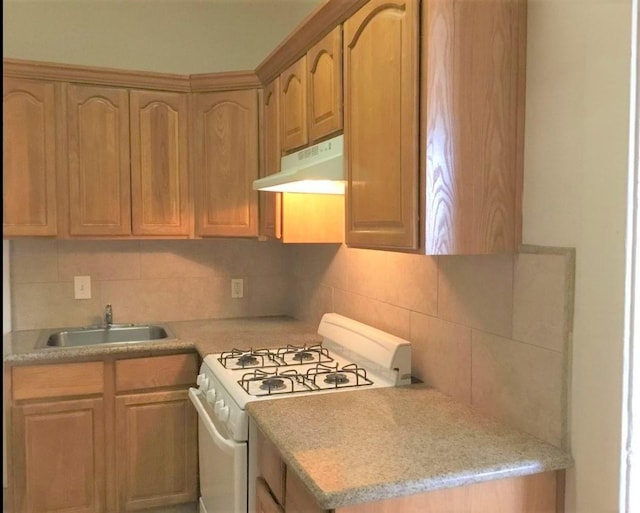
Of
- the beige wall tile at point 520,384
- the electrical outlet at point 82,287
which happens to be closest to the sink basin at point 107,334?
the electrical outlet at point 82,287

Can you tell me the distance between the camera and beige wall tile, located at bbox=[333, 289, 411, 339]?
2.13 metres

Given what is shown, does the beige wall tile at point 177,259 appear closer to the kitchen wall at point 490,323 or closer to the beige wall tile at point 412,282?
the kitchen wall at point 490,323

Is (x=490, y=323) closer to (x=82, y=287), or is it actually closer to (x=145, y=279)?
(x=145, y=279)

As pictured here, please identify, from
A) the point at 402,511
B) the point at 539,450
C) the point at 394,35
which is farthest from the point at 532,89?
the point at 402,511

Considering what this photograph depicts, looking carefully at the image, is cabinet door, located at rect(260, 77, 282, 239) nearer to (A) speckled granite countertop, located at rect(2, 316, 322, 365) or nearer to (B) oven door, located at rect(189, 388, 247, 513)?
(A) speckled granite countertop, located at rect(2, 316, 322, 365)

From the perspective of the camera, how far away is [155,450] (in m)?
2.62

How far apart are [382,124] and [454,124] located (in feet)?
0.78

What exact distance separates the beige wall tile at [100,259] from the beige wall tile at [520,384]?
6.80ft

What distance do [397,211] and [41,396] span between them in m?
1.84

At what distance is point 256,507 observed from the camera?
1.74 meters

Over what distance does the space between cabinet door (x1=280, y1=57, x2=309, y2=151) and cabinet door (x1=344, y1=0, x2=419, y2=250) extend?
45 centimetres

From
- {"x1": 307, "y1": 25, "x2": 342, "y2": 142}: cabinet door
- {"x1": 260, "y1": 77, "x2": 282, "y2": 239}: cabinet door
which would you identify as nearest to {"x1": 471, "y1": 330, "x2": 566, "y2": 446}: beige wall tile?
{"x1": 307, "y1": 25, "x2": 342, "y2": 142}: cabinet door

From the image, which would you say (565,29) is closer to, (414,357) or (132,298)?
(414,357)

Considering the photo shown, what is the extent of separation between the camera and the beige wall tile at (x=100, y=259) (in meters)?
2.99
